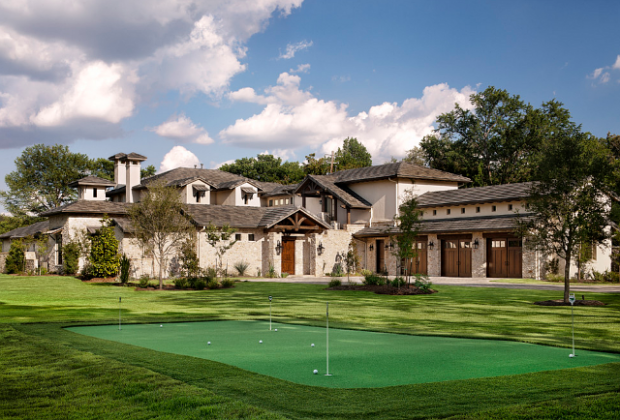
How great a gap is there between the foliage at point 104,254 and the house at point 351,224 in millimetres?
1208

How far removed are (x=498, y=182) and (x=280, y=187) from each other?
2315cm

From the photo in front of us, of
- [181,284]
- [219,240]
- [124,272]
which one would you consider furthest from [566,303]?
[219,240]

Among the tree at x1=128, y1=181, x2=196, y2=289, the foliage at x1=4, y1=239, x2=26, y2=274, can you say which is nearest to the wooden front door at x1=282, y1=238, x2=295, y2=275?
the tree at x1=128, y1=181, x2=196, y2=289

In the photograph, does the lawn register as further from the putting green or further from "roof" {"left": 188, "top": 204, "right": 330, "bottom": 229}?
"roof" {"left": 188, "top": 204, "right": 330, "bottom": 229}

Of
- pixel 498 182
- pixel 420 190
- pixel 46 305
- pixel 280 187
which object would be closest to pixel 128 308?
pixel 46 305

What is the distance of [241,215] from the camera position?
41.4m

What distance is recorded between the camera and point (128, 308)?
18.7 meters

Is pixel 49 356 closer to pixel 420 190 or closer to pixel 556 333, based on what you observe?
pixel 556 333

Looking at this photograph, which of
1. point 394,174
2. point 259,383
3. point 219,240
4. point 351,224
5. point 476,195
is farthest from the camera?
point 351,224

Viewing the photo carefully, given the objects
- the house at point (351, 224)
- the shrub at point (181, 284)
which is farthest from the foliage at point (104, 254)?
the shrub at point (181, 284)

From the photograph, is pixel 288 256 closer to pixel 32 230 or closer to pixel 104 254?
pixel 104 254

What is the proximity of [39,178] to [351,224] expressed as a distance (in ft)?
154

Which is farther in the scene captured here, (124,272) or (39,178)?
(39,178)

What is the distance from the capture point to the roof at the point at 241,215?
128 ft
